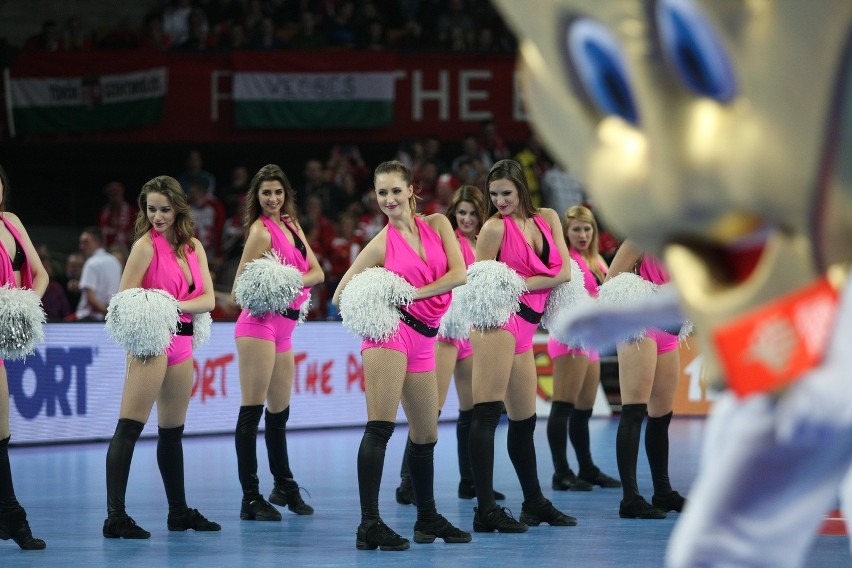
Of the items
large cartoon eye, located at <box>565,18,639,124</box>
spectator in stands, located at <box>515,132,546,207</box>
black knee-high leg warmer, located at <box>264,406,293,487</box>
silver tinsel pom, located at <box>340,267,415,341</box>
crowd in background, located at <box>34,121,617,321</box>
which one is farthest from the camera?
spectator in stands, located at <box>515,132,546,207</box>

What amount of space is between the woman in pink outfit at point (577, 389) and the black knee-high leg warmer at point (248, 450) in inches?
84.2

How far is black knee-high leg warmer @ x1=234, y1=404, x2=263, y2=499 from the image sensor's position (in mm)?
7250

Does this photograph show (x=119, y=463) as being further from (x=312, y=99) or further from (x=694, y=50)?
(x=312, y=99)

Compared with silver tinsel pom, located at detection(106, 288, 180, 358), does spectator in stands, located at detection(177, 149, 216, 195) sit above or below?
above

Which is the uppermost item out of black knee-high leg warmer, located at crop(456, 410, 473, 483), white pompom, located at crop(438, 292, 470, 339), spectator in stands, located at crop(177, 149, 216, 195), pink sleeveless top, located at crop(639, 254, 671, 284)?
spectator in stands, located at crop(177, 149, 216, 195)

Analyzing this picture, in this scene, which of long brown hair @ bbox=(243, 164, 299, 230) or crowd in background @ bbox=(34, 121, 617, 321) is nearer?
long brown hair @ bbox=(243, 164, 299, 230)

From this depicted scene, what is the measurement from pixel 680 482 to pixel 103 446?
209 inches

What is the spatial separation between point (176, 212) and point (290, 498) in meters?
1.88

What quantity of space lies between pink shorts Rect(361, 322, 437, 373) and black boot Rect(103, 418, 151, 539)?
53.9 inches

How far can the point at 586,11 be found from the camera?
7.59ft

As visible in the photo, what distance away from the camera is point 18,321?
20.0ft

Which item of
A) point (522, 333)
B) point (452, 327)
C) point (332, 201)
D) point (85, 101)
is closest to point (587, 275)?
point (452, 327)

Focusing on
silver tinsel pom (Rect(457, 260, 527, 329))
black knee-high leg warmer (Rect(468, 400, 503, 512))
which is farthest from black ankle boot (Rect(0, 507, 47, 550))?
silver tinsel pom (Rect(457, 260, 527, 329))

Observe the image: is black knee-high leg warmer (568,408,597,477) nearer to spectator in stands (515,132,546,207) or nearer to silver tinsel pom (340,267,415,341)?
silver tinsel pom (340,267,415,341)
